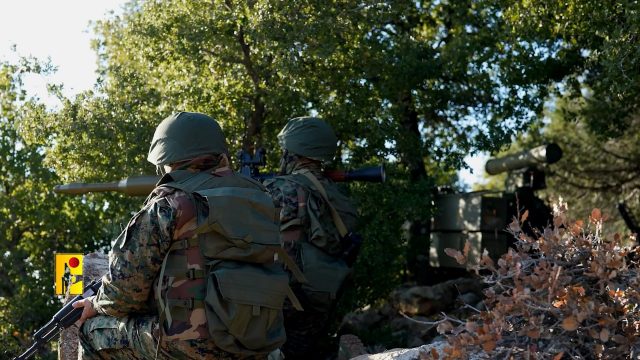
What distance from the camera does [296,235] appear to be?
7.32m

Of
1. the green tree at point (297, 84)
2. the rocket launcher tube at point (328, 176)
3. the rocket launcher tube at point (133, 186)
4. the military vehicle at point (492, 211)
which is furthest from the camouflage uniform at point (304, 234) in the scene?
the military vehicle at point (492, 211)

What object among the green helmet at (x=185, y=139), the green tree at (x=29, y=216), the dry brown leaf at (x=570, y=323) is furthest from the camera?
the green tree at (x=29, y=216)

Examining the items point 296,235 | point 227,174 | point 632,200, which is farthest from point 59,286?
point 632,200

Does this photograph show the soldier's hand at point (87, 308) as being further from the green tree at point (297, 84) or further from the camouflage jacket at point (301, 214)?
the green tree at point (297, 84)

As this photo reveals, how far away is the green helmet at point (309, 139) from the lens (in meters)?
7.60

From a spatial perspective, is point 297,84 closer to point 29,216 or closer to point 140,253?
point 29,216

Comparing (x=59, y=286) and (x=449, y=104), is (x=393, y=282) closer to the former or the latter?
(x=449, y=104)

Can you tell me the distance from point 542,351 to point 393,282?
622 centimetres

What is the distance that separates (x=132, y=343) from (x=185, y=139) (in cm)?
113

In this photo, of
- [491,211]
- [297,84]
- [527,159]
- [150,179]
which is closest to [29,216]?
[297,84]

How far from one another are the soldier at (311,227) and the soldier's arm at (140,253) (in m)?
2.32

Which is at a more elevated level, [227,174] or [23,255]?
[227,174]

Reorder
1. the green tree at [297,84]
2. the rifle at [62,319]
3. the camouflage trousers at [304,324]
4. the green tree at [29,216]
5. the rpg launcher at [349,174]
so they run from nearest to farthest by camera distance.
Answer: the rifle at [62,319] < the camouflage trousers at [304,324] < the rpg launcher at [349,174] < the green tree at [297,84] < the green tree at [29,216]

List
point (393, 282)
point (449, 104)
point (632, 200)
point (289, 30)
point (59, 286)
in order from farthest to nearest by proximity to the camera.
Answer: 1. point (632, 200)
2. point (449, 104)
3. point (393, 282)
4. point (289, 30)
5. point (59, 286)
